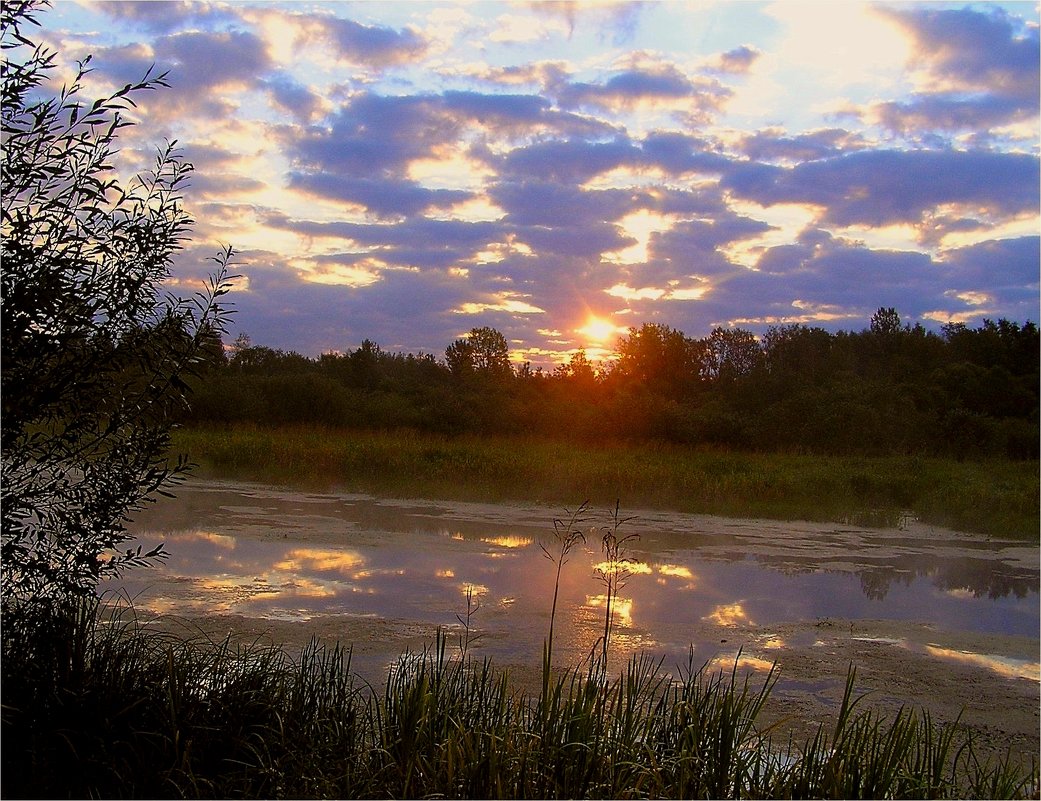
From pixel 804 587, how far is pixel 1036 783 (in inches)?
246

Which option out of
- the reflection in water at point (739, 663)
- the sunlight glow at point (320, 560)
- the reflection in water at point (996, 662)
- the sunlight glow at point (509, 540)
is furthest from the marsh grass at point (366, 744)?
the sunlight glow at point (509, 540)

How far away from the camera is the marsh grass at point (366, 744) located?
3.75 m

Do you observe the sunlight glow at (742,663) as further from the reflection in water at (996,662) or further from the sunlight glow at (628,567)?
the sunlight glow at (628,567)

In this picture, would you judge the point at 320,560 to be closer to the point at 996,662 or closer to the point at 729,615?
the point at 729,615

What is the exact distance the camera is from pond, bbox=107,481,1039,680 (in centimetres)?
802

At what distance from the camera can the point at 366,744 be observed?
4.29 metres

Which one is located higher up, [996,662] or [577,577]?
[577,577]

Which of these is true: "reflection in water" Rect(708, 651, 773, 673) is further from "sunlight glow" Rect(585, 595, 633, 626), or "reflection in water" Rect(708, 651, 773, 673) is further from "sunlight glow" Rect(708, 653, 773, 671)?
"sunlight glow" Rect(585, 595, 633, 626)

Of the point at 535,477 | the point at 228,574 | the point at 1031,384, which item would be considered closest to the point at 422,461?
the point at 535,477

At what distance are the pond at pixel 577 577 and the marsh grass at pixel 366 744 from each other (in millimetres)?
2678

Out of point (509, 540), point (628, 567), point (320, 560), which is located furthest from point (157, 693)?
point (509, 540)

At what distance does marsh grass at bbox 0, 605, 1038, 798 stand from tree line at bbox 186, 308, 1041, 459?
25.3m

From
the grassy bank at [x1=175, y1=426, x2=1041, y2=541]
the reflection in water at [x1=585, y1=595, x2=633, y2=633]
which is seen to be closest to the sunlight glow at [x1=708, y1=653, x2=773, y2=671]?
the reflection in water at [x1=585, y1=595, x2=633, y2=633]

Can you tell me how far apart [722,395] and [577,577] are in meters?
29.7
